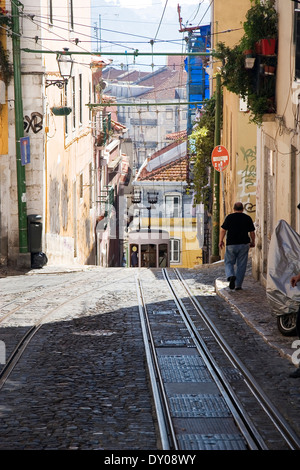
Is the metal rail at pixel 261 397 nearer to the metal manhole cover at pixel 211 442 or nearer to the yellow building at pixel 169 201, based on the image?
the metal manhole cover at pixel 211 442

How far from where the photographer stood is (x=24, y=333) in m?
11.6

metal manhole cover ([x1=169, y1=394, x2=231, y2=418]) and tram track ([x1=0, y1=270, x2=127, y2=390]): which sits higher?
metal manhole cover ([x1=169, y1=394, x2=231, y2=418])

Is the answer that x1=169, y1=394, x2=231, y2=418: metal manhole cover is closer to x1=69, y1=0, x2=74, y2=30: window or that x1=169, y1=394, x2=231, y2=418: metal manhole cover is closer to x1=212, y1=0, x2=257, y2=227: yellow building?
x1=212, y1=0, x2=257, y2=227: yellow building

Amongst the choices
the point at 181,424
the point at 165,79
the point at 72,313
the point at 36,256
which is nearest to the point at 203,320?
the point at 72,313

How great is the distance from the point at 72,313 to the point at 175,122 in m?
92.4

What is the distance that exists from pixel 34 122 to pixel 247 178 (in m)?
6.05

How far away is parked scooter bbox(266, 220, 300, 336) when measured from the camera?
10359 mm

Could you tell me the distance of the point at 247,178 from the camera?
2409 centimetres

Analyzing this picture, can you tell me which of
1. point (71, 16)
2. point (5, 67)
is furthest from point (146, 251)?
point (5, 67)

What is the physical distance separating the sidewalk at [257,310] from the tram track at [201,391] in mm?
541

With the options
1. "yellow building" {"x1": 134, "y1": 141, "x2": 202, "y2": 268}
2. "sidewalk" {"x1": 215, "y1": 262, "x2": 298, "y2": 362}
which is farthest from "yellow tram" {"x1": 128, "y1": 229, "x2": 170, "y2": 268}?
"sidewalk" {"x1": 215, "y1": 262, "x2": 298, "y2": 362}

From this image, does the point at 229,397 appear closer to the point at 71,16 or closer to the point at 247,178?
the point at 247,178

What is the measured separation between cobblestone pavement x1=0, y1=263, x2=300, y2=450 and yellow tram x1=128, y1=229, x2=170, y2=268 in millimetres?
22393

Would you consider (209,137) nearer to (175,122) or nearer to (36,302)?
(36,302)
